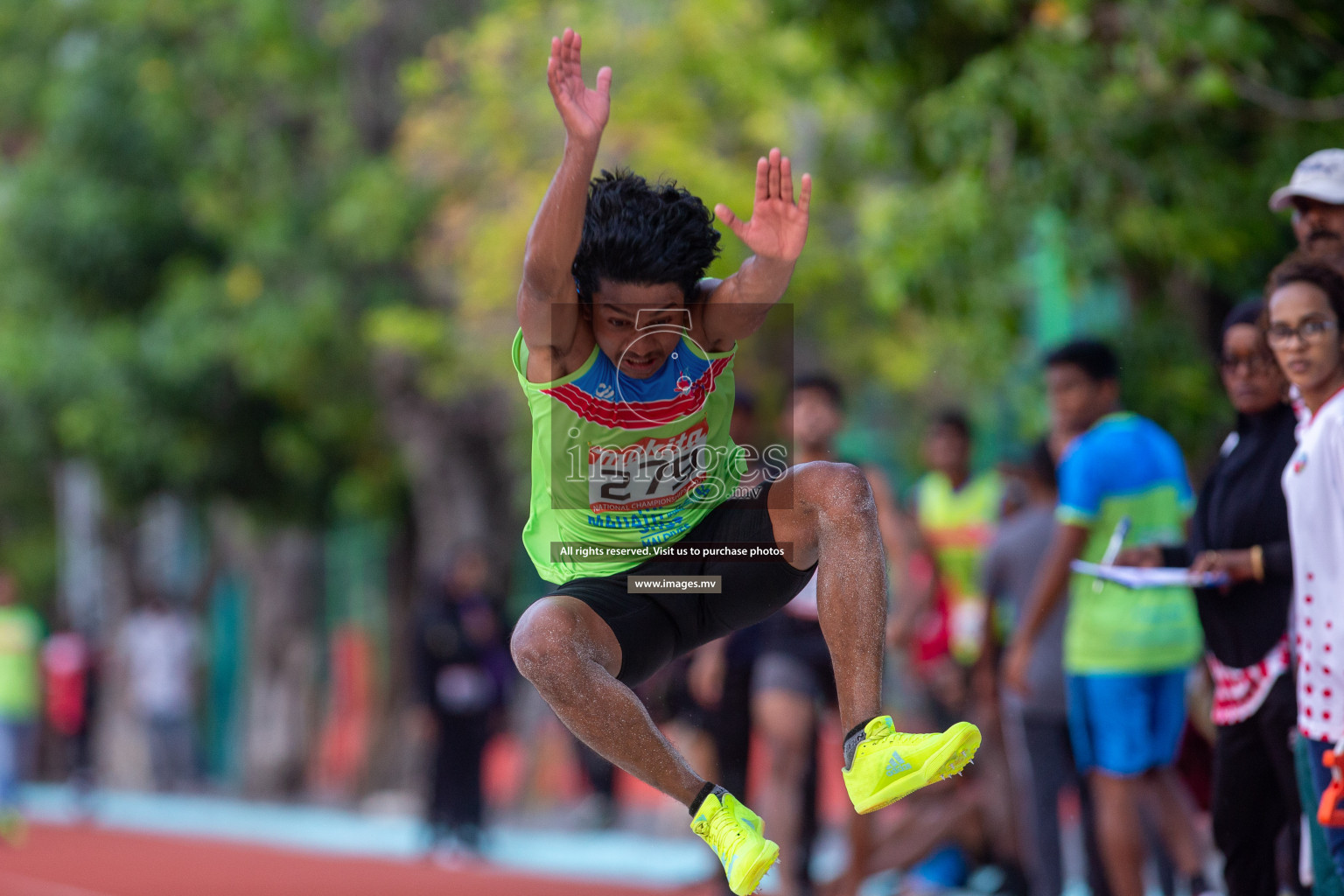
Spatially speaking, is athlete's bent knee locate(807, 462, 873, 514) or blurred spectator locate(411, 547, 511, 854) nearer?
athlete's bent knee locate(807, 462, 873, 514)

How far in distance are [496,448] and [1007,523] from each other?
942cm

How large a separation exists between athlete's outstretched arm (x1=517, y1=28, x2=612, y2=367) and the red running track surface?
13.7ft

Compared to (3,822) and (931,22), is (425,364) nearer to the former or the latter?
(3,822)

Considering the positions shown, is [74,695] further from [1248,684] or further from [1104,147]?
[1248,684]

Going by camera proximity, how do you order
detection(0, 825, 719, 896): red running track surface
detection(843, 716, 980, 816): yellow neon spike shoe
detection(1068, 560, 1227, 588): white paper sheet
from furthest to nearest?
1. detection(0, 825, 719, 896): red running track surface
2. detection(1068, 560, 1227, 588): white paper sheet
3. detection(843, 716, 980, 816): yellow neon spike shoe

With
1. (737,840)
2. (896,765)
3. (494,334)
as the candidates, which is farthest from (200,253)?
(896,765)

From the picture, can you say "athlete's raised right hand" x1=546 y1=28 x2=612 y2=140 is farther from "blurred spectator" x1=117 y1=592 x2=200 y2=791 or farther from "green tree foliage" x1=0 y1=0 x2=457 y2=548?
"blurred spectator" x1=117 y1=592 x2=200 y2=791

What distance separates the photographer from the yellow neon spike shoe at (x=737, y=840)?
147 inches

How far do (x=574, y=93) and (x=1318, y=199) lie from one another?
2283mm

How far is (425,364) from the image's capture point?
14.6 m

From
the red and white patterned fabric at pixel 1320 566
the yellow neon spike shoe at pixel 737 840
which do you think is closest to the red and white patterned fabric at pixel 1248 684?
the red and white patterned fabric at pixel 1320 566

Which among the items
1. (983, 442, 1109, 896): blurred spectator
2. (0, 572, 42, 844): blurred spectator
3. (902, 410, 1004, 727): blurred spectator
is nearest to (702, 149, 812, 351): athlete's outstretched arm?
(983, 442, 1109, 896): blurred spectator

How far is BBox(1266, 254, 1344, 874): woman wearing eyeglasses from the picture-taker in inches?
167

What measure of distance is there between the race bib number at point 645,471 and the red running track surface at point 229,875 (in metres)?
3.67
